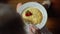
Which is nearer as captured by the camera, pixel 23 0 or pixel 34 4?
pixel 34 4

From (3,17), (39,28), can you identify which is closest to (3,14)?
(3,17)

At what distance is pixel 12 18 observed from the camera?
47cm

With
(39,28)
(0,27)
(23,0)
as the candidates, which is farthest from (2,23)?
(23,0)

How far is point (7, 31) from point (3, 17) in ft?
0.13

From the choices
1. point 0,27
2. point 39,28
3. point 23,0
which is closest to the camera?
point 0,27

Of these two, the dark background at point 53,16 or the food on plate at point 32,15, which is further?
the dark background at point 53,16

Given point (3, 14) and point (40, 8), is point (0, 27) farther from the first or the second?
point (40, 8)

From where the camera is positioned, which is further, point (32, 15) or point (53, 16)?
point (53, 16)

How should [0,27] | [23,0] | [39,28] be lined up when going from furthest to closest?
[23,0] < [39,28] < [0,27]

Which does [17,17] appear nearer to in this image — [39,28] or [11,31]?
[11,31]

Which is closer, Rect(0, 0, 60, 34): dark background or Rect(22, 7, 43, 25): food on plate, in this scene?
Rect(22, 7, 43, 25): food on plate

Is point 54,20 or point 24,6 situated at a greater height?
point 24,6

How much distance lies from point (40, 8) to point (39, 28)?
0.47 ft

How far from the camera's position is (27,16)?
107cm
